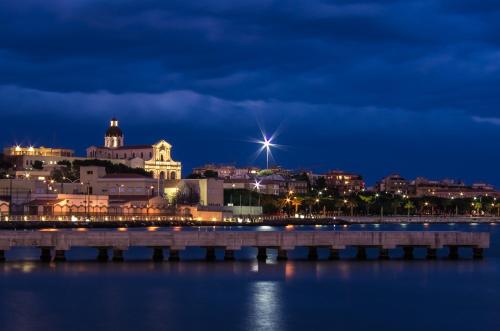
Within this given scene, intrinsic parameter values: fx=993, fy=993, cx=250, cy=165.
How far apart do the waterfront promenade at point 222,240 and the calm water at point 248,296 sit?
44.9 inches

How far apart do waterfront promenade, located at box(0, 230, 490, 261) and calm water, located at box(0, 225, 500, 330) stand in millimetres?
1140

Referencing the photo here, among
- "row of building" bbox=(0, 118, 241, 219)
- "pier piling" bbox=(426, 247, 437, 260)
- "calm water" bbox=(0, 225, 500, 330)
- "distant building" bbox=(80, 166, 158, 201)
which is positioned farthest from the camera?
"distant building" bbox=(80, 166, 158, 201)

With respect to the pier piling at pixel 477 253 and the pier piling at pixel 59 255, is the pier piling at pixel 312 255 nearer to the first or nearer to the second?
the pier piling at pixel 477 253

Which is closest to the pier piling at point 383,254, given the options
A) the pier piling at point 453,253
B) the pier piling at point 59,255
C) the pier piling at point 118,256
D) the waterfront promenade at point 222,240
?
the waterfront promenade at point 222,240

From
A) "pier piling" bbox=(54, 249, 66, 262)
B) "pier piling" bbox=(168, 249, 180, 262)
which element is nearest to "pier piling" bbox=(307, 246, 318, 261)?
"pier piling" bbox=(168, 249, 180, 262)

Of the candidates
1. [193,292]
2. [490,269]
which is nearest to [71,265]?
[193,292]

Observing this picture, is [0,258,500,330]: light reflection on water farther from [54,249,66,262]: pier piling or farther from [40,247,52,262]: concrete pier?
[40,247,52,262]: concrete pier

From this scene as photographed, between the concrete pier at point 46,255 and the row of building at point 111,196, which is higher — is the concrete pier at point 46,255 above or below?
below

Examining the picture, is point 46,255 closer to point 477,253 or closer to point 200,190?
point 477,253

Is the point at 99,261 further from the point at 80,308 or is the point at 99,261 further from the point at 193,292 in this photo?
the point at 80,308

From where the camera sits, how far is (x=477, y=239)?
6075 centimetres

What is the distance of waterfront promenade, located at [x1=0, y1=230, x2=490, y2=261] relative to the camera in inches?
2078

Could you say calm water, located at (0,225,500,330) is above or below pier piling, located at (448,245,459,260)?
below

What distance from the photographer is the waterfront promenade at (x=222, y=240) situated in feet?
173
